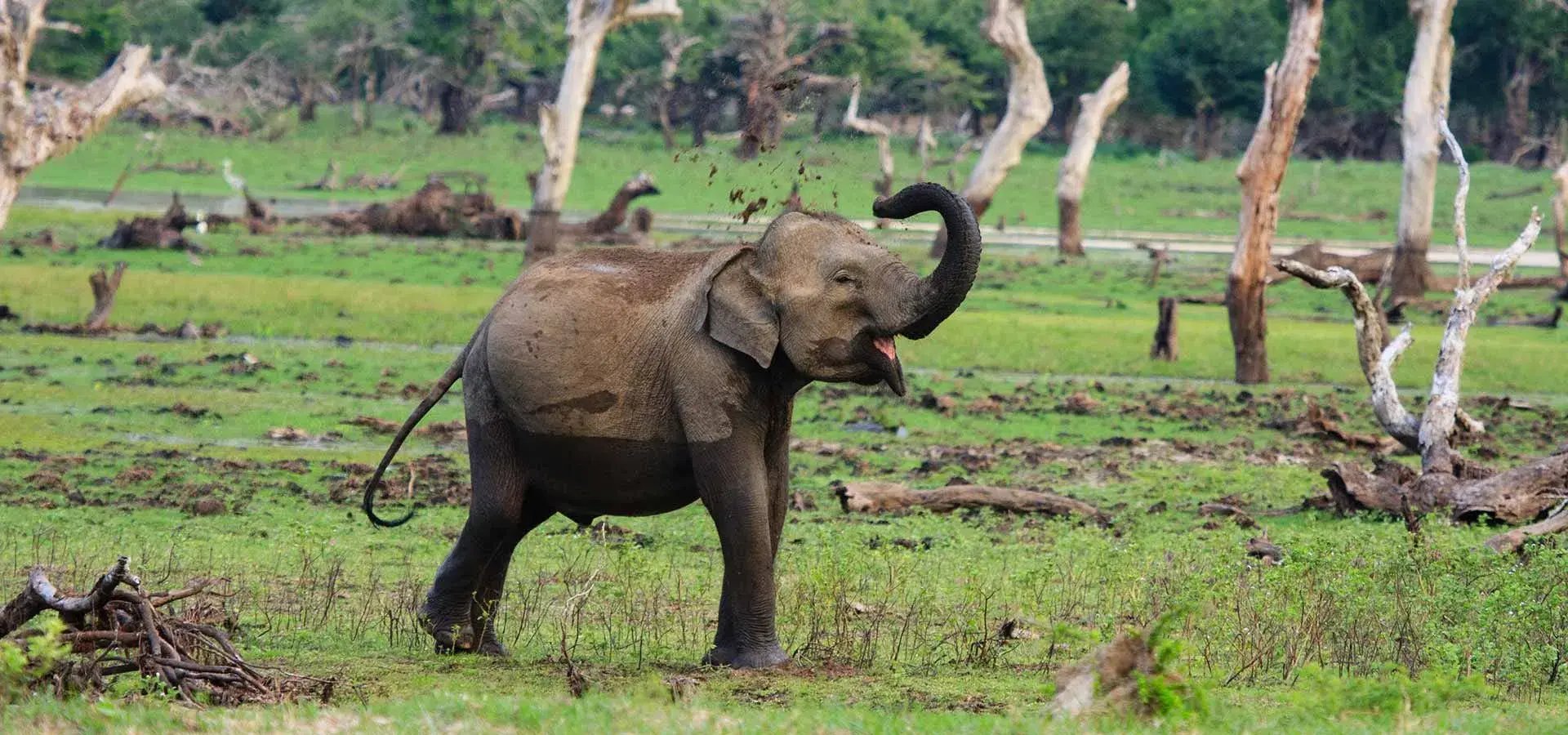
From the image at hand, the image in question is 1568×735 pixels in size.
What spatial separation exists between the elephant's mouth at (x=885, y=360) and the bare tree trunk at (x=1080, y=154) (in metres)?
27.0

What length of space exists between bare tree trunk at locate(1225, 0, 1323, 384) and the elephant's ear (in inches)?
463

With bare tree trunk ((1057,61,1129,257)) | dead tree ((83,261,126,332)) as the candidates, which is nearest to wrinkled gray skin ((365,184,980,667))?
dead tree ((83,261,126,332))

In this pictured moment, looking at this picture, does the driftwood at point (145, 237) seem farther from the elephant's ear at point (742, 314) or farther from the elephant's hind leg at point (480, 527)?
the elephant's ear at point (742, 314)

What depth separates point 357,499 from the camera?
13.1 m

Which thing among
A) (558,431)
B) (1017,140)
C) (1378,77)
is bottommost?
(558,431)

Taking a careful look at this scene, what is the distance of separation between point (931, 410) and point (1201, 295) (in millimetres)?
11499

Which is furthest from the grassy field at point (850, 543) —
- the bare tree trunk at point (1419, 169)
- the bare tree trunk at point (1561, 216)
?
the bare tree trunk at point (1419, 169)

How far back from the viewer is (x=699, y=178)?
39.1 metres

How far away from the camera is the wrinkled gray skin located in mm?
8352

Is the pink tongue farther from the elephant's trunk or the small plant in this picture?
the small plant

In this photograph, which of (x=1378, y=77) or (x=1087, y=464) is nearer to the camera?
(x=1087, y=464)

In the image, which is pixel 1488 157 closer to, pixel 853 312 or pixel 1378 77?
pixel 1378 77

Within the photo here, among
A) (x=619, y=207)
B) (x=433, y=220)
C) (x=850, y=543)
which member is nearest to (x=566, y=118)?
(x=619, y=207)

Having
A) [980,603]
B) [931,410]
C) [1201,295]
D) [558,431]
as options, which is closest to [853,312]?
[558,431]
